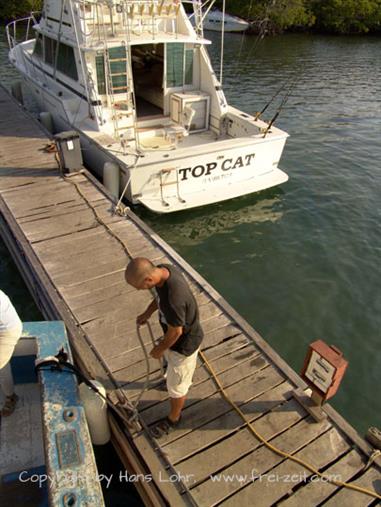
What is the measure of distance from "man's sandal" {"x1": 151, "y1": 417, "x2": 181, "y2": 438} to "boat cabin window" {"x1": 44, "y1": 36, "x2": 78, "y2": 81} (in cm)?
843

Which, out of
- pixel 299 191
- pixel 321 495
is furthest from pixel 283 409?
pixel 299 191

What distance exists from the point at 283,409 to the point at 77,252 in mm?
3784

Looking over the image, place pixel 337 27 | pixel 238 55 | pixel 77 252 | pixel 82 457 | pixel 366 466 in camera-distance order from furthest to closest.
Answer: pixel 337 27 → pixel 238 55 → pixel 77 252 → pixel 366 466 → pixel 82 457

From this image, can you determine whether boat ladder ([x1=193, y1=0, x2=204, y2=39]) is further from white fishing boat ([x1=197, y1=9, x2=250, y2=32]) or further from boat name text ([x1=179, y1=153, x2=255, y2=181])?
white fishing boat ([x1=197, y1=9, x2=250, y2=32])

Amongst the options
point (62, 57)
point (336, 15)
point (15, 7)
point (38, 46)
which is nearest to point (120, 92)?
point (62, 57)

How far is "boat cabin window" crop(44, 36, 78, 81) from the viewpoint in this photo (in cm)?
955

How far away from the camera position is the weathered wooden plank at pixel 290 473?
341 centimetres

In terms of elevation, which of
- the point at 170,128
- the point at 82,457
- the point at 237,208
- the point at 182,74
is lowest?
the point at 237,208

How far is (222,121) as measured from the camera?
987 centimetres

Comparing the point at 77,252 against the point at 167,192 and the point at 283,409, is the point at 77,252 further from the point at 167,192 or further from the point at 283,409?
the point at 283,409

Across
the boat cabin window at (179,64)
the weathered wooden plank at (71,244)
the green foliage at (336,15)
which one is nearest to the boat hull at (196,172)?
the weathered wooden plank at (71,244)

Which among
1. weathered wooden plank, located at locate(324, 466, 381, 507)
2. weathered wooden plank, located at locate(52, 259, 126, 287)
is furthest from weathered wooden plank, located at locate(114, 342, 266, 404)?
weathered wooden plank, located at locate(52, 259, 126, 287)

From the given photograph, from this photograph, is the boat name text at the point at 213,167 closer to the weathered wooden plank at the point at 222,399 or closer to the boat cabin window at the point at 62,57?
the boat cabin window at the point at 62,57

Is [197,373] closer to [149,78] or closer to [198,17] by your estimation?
[198,17]
